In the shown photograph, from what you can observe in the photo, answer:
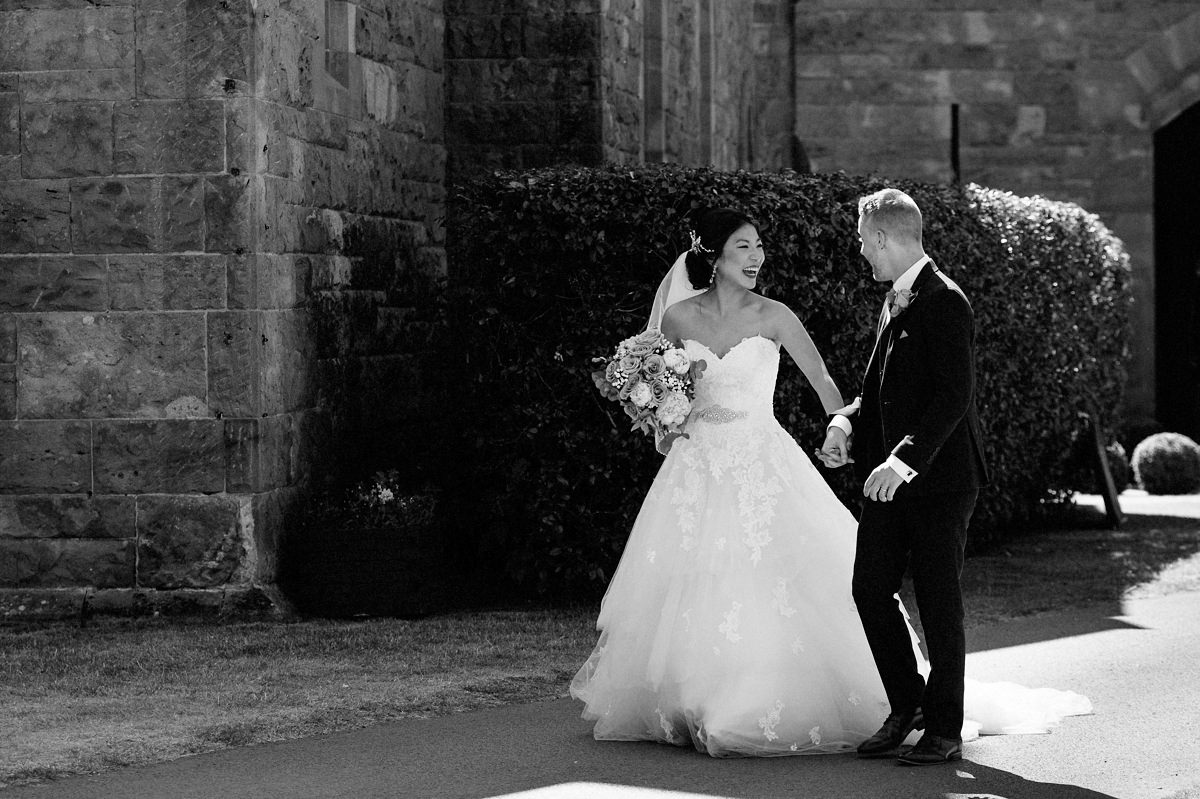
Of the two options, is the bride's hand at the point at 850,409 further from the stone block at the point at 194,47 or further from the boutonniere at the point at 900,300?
the stone block at the point at 194,47

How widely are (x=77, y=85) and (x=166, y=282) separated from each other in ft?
3.92

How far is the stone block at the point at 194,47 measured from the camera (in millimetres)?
9695

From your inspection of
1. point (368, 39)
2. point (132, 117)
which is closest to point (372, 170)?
point (368, 39)

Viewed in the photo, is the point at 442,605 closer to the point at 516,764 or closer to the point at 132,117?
the point at 132,117

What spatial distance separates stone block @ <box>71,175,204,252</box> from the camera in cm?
976

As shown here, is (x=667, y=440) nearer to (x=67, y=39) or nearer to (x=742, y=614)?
(x=742, y=614)

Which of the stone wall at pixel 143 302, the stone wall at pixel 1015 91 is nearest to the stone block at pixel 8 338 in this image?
the stone wall at pixel 143 302

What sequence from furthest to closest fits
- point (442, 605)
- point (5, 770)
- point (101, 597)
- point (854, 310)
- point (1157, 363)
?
point (1157, 363) → point (854, 310) → point (442, 605) → point (101, 597) → point (5, 770)

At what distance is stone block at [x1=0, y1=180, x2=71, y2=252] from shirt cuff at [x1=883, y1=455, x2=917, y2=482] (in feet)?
17.7

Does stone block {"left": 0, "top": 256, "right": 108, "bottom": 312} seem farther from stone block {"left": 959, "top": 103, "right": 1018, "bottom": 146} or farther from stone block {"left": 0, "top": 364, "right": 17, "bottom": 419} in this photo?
stone block {"left": 959, "top": 103, "right": 1018, "bottom": 146}

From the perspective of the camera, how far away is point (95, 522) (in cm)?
981

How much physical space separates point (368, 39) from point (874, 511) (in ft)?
19.9

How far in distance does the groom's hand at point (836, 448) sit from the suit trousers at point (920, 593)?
0.23 metres

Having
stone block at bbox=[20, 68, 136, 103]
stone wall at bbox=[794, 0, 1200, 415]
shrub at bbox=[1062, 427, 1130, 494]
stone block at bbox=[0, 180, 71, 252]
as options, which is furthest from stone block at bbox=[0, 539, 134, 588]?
stone wall at bbox=[794, 0, 1200, 415]
